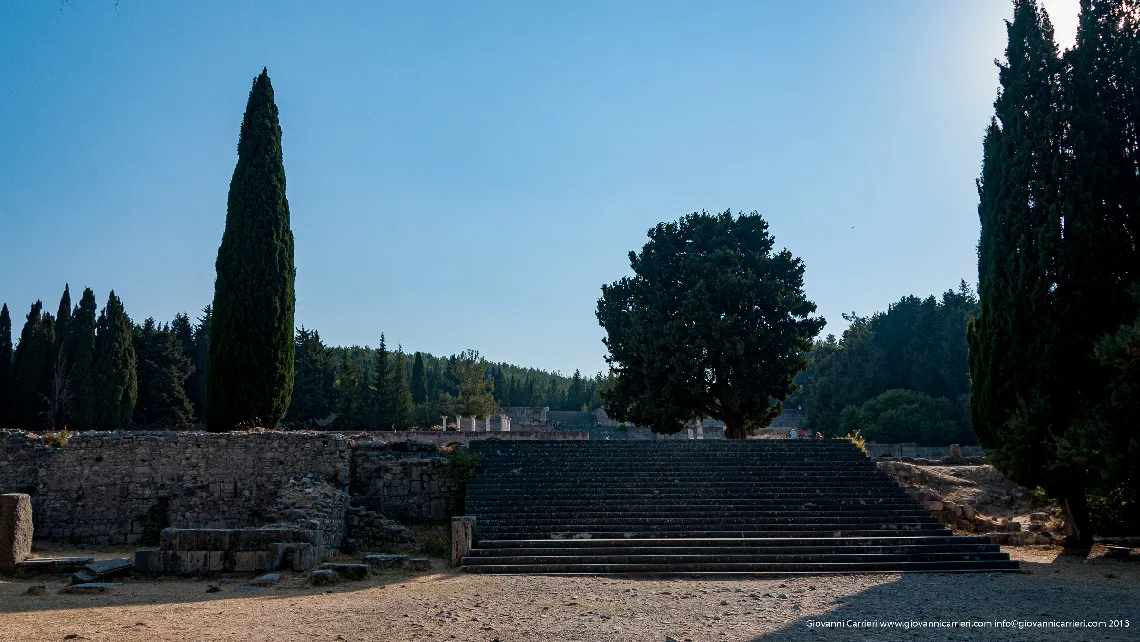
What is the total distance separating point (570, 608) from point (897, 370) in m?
44.2

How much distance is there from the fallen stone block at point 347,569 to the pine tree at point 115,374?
28406 millimetres

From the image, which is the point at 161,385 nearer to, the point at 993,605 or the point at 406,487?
the point at 406,487

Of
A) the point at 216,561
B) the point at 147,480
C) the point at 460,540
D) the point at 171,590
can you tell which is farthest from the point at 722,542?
the point at 147,480

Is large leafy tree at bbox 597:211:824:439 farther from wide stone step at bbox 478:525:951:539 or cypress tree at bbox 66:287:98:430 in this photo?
cypress tree at bbox 66:287:98:430

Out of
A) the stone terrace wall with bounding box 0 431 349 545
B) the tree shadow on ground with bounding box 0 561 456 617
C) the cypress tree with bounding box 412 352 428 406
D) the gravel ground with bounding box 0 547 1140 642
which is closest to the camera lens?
the gravel ground with bounding box 0 547 1140 642

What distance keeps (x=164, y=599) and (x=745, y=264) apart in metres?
21.3

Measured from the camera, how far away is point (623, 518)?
1498 centimetres

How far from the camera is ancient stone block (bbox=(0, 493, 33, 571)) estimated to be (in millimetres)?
11852

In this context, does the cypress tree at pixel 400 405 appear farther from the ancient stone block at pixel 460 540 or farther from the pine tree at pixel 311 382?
the ancient stone block at pixel 460 540

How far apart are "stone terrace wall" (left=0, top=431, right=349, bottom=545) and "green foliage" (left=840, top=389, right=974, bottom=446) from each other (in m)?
31.4

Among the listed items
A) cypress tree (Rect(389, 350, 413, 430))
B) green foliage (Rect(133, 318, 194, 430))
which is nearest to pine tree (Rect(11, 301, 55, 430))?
green foliage (Rect(133, 318, 194, 430))

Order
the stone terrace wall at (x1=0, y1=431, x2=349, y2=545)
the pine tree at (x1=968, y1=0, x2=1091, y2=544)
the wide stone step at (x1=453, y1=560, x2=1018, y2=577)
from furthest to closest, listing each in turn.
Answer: the stone terrace wall at (x1=0, y1=431, x2=349, y2=545)
the pine tree at (x1=968, y1=0, x2=1091, y2=544)
the wide stone step at (x1=453, y1=560, x2=1018, y2=577)

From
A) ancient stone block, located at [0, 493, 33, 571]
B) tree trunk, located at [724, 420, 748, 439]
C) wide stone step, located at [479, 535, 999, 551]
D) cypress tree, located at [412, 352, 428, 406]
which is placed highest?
cypress tree, located at [412, 352, 428, 406]

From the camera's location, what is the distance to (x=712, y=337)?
25234 millimetres
